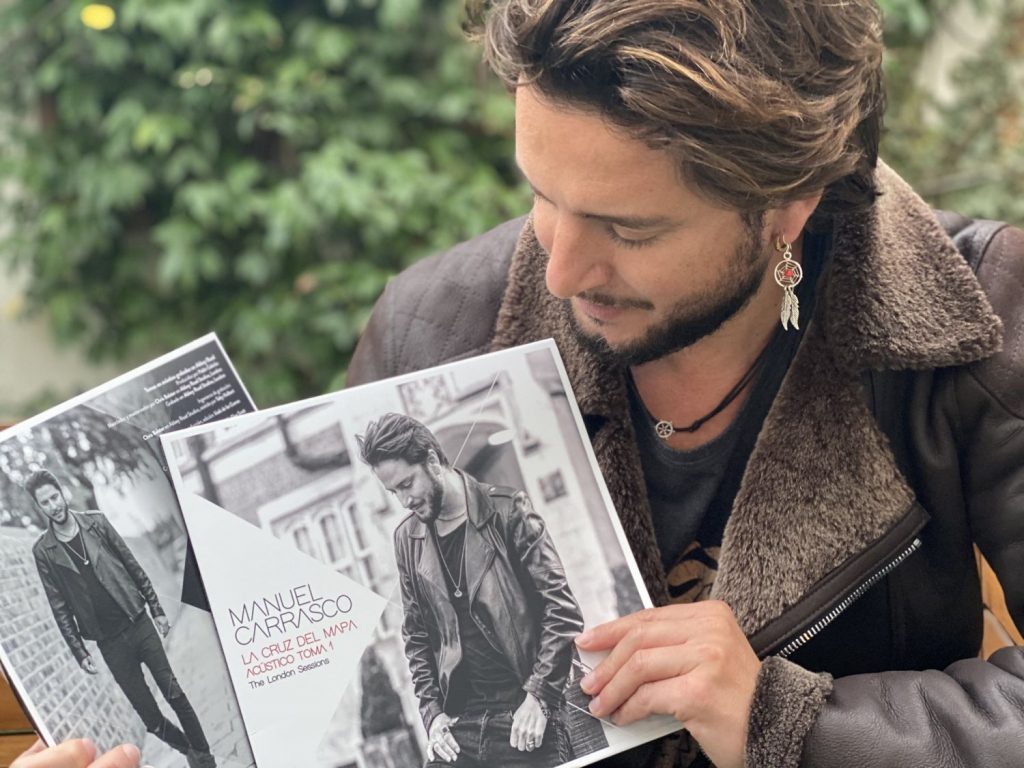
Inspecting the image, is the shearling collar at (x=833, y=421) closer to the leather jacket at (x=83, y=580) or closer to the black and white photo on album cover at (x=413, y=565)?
the black and white photo on album cover at (x=413, y=565)

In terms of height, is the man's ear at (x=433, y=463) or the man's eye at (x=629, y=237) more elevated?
the man's eye at (x=629, y=237)

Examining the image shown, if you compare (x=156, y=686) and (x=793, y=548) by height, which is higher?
(x=156, y=686)

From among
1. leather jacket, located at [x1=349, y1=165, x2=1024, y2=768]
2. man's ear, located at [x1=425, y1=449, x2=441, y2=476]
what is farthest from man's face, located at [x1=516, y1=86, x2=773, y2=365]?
man's ear, located at [x1=425, y1=449, x2=441, y2=476]

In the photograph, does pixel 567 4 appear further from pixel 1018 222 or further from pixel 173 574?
pixel 1018 222

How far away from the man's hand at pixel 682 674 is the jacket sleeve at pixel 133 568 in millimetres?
396

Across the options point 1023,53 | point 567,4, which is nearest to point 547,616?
point 567,4

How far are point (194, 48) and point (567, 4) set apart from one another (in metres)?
1.96

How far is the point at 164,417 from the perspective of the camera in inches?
43.1

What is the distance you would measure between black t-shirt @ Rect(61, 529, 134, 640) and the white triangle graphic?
3.2 inches

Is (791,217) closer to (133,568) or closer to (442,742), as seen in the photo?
(442,742)

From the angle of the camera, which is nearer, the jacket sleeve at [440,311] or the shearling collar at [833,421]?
the shearling collar at [833,421]

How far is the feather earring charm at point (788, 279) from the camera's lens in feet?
4.07

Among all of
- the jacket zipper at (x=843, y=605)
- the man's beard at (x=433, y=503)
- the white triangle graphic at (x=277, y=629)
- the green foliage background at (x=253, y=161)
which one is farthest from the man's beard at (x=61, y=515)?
the green foliage background at (x=253, y=161)

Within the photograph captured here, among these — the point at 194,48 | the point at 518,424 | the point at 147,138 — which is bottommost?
the point at 518,424
